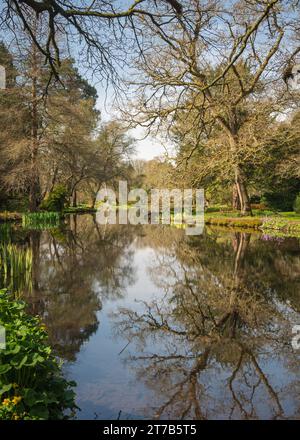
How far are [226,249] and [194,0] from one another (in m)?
9.57

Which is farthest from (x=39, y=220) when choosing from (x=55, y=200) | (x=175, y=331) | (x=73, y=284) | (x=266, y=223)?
(x=175, y=331)

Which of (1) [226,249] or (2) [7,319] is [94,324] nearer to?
(2) [7,319]

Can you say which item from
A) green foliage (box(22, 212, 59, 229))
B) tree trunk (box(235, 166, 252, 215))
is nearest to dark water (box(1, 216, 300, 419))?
green foliage (box(22, 212, 59, 229))

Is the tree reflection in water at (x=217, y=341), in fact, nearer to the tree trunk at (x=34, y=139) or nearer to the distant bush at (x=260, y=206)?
the tree trunk at (x=34, y=139)

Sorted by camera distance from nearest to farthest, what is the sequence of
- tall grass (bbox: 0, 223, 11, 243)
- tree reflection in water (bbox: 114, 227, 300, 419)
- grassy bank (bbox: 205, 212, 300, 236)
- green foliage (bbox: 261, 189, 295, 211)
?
1. tree reflection in water (bbox: 114, 227, 300, 419)
2. tall grass (bbox: 0, 223, 11, 243)
3. grassy bank (bbox: 205, 212, 300, 236)
4. green foliage (bbox: 261, 189, 295, 211)

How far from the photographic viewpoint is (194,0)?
5594 millimetres

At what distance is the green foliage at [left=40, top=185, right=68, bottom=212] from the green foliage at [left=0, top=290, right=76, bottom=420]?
2966 centimetres

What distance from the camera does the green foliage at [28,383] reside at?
10.1 feet

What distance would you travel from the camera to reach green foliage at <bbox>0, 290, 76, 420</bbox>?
3075 millimetres

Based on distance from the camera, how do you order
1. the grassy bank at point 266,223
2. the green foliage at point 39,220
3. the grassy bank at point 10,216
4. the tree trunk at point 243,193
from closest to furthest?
the grassy bank at point 266,223
the green foliage at point 39,220
the tree trunk at point 243,193
the grassy bank at point 10,216

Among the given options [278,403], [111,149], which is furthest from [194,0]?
[111,149]

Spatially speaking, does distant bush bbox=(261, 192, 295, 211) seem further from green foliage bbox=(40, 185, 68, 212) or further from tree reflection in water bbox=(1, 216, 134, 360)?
tree reflection in water bbox=(1, 216, 134, 360)

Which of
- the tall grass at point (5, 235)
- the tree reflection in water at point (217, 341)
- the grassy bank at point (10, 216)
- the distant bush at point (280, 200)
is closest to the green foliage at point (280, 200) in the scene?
the distant bush at point (280, 200)

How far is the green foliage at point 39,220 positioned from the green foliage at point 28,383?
19.9 m
